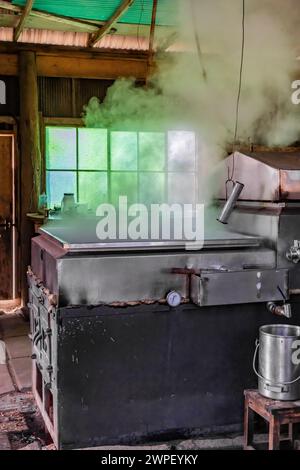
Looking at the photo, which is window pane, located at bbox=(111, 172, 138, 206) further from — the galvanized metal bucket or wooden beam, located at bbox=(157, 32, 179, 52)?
the galvanized metal bucket

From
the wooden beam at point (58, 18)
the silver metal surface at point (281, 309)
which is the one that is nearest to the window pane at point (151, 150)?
the wooden beam at point (58, 18)

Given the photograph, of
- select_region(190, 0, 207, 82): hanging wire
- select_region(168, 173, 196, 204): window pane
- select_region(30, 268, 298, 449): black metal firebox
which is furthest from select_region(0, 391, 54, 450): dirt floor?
select_region(168, 173, 196, 204): window pane

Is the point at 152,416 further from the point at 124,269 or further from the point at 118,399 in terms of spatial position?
the point at 124,269

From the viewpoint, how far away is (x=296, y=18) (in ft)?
14.3

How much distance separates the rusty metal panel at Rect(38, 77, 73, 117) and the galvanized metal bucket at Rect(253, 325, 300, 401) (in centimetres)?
446

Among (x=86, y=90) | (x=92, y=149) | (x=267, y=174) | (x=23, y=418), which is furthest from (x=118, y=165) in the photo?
(x=23, y=418)

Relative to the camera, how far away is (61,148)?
643 cm

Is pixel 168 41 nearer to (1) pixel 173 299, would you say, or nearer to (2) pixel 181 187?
(2) pixel 181 187

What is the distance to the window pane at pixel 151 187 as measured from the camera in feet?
21.9

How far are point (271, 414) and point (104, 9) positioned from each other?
4.05 m

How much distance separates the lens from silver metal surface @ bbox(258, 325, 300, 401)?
2.64m

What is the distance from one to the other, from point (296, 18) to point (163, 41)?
1.82 m

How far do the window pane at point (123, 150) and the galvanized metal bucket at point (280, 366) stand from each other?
13.7ft

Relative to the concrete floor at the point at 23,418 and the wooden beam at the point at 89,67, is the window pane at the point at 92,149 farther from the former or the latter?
the concrete floor at the point at 23,418
